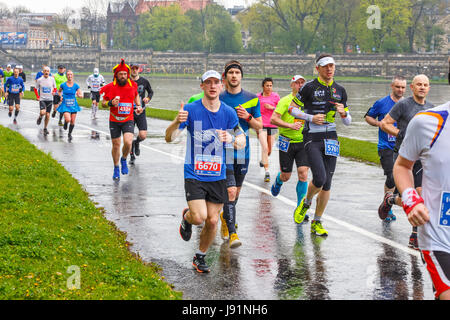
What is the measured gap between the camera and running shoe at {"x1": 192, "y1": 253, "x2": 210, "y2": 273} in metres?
7.10

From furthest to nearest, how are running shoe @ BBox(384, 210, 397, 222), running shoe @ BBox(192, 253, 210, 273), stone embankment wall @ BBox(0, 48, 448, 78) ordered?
1. stone embankment wall @ BBox(0, 48, 448, 78)
2. running shoe @ BBox(384, 210, 397, 222)
3. running shoe @ BBox(192, 253, 210, 273)

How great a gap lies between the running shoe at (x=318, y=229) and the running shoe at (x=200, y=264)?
214cm

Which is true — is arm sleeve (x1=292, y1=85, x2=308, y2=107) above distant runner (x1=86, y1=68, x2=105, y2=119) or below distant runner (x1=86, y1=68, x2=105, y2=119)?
above

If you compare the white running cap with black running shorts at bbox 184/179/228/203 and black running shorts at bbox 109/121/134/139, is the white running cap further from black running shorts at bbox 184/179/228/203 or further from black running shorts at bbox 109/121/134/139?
black running shorts at bbox 109/121/134/139

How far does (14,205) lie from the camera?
30.4 feet

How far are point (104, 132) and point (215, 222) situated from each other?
15.6 metres

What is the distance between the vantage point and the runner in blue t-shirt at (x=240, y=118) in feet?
26.5

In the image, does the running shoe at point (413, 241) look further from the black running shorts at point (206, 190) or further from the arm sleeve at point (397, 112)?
the black running shorts at point (206, 190)

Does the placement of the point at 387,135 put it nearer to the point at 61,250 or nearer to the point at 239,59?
the point at 61,250

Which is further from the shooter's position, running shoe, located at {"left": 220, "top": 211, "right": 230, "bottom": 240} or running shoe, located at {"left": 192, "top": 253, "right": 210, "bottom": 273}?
running shoe, located at {"left": 220, "top": 211, "right": 230, "bottom": 240}

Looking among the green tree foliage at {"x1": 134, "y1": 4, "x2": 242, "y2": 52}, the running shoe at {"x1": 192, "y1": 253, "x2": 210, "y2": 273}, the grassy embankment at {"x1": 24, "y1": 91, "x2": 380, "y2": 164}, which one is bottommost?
the grassy embankment at {"x1": 24, "y1": 91, "x2": 380, "y2": 164}

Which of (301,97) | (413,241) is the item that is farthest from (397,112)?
(413,241)

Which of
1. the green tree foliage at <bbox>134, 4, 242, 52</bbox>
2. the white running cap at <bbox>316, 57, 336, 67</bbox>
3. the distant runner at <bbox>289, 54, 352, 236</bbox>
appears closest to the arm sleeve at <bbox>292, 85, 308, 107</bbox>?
the distant runner at <bbox>289, 54, 352, 236</bbox>

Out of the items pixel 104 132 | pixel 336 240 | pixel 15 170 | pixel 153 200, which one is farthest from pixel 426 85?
pixel 104 132
